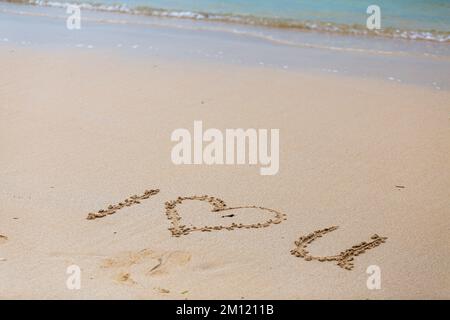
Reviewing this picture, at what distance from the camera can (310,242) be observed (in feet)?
12.6

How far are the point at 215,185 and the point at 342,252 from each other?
3.73 ft

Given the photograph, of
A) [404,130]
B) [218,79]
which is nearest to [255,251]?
[404,130]

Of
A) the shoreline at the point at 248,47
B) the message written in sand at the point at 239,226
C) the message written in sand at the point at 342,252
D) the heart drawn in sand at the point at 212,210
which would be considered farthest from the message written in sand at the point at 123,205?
the shoreline at the point at 248,47

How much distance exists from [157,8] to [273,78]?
5167 millimetres

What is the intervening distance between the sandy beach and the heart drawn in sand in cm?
3

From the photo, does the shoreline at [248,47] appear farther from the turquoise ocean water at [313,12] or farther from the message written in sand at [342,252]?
the message written in sand at [342,252]

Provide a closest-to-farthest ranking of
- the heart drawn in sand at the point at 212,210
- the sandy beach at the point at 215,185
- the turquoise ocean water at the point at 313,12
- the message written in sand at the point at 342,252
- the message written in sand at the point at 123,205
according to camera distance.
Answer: the sandy beach at the point at 215,185 → the message written in sand at the point at 342,252 → the heart drawn in sand at the point at 212,210 → the message written in sand at the point at 123,205 → the turquoise ocean water at the point at 313,12

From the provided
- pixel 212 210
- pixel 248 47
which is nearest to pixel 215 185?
pixel 212 210

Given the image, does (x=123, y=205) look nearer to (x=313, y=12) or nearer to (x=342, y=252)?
(x=342, y=252)

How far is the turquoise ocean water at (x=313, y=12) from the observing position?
10453 mm

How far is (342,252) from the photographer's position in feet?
12.3

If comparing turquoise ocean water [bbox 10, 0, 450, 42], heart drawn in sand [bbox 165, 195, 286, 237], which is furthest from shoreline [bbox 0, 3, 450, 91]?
heart drawn in sand [bbox 165, 195, 286, 237]

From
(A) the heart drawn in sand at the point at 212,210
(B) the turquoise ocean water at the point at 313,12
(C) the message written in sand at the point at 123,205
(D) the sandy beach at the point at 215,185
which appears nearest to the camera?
(D) the sandy beach at the point at 215,185
